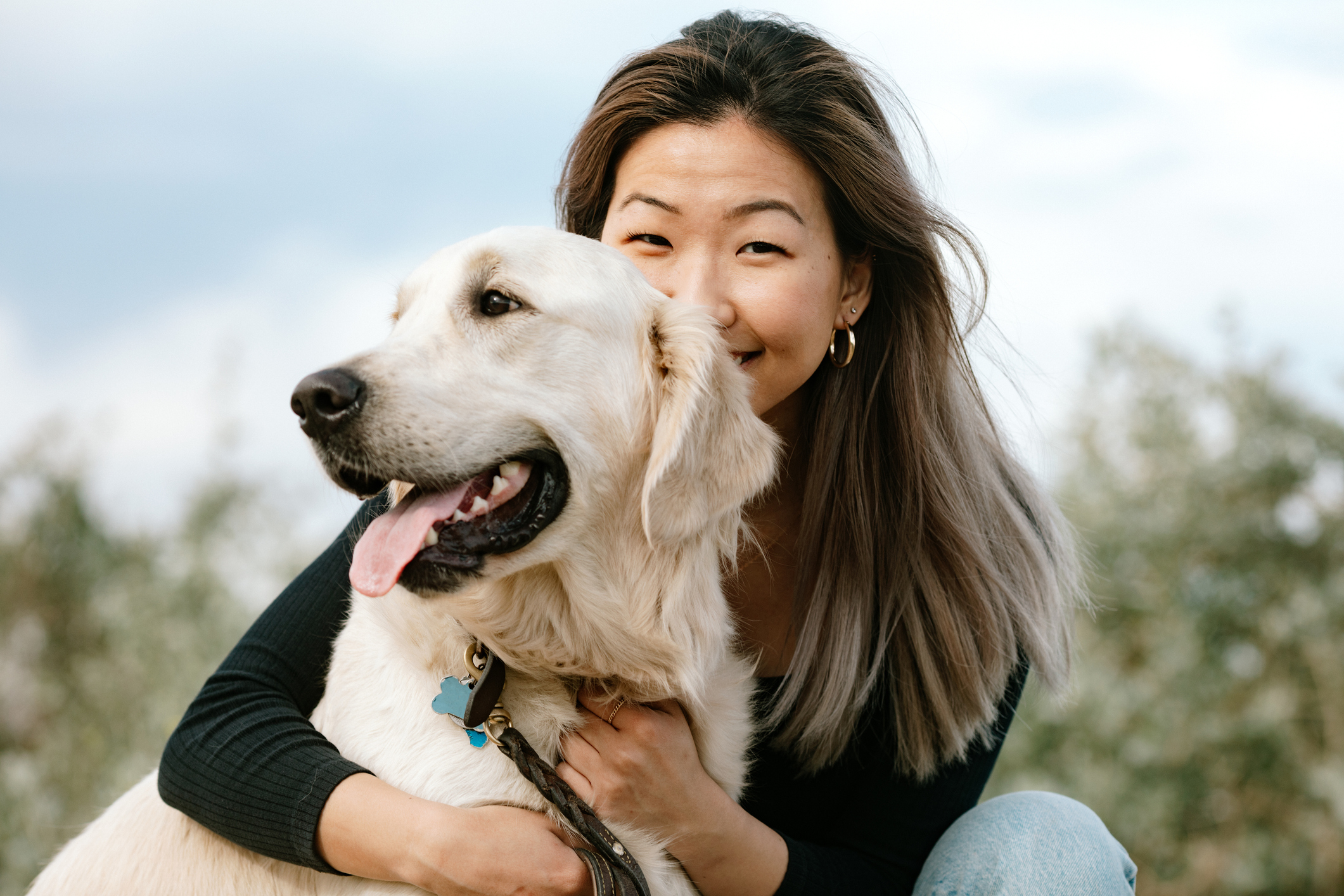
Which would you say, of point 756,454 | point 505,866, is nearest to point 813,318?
point 756,454

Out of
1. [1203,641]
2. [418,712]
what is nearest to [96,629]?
[418,712]

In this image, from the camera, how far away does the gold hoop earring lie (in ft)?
8.24

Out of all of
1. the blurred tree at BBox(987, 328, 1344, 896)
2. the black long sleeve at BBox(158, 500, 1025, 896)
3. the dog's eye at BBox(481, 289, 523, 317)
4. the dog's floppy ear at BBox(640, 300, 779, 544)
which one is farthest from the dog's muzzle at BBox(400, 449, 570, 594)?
the blurred tree at BBox(987, 328, 1344, 896)

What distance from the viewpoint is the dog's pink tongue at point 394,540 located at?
5.41ft

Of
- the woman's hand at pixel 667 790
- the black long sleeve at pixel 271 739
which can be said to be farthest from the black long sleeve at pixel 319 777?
the woman's hand at pixel 667 790

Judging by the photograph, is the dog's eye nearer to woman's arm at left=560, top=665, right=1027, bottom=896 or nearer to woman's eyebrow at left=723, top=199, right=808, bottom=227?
woman's eyebrow at left=723, top=199, right=808, bottom=227

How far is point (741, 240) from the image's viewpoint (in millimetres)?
2246

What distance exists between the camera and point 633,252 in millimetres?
2322

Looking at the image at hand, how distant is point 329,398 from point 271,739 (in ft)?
2.07

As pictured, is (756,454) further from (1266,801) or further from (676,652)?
(1266,801)

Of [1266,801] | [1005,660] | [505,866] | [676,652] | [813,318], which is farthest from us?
[1266,801]

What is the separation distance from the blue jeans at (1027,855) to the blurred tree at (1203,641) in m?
2.10

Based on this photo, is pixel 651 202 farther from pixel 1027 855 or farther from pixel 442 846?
pixel 1027 855

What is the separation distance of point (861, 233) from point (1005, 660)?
3.53 ft
